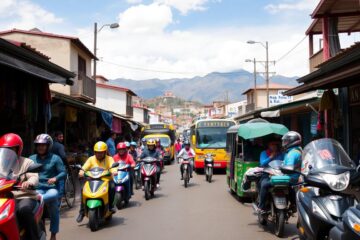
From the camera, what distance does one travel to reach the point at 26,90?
1117 cm

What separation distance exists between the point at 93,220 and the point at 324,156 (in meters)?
4.67

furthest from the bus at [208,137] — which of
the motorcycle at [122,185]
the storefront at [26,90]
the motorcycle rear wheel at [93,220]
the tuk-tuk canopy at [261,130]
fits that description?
the motorcycle rear wheel at [93,220]

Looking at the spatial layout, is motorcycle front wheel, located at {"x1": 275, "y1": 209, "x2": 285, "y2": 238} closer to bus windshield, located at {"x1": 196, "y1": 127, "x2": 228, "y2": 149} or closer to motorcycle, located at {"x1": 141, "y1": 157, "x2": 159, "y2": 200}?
motorcycle, located at {"x1": 141, "y1": 157, "x2": 159, "y2": 200}

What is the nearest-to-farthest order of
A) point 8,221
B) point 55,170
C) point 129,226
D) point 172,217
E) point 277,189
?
1. point 8,221
2. point 55,170
3. point 277,189
4. point 129,226
5. point 172,217

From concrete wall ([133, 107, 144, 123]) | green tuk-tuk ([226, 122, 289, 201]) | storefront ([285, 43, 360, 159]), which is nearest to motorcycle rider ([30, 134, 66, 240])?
green tuk-tuk ([226, 122, 289, 201])

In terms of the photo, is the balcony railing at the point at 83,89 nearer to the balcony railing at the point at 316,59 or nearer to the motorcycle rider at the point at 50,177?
the balcony railing at the point at 316,59

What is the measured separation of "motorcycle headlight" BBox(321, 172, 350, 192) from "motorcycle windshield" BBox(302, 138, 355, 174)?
30cm

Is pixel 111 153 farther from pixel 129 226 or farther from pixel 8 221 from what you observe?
pixel 8 221

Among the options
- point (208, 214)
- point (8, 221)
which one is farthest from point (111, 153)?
point (8, 221)

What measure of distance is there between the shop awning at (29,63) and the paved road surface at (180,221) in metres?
3.25

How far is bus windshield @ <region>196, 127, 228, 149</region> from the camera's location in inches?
842

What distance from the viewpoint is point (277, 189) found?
24.4 feet

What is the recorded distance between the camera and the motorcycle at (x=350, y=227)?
11.8ft

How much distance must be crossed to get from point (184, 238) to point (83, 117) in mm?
16971
